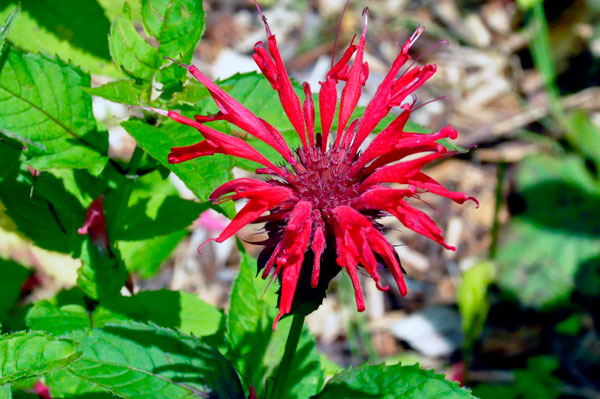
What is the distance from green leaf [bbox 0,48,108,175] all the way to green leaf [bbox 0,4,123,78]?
36 centimetres

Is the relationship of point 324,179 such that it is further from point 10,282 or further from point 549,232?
point 549,232

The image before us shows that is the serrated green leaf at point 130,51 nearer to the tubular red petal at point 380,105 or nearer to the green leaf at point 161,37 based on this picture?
the green leaf at point 161,37

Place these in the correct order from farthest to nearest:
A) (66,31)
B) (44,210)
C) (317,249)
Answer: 1. (66,31)
2. (44,210)
3. (317,249)

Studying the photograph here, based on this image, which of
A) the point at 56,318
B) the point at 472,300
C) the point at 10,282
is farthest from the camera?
the point at 472,300

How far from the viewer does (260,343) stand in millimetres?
1273

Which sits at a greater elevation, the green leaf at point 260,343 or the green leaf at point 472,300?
the green leaf at point 472,300

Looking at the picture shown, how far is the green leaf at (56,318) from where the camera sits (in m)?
1.20

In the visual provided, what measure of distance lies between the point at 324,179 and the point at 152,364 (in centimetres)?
44

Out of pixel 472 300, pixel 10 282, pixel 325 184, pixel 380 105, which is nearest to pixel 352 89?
pixel 380 105

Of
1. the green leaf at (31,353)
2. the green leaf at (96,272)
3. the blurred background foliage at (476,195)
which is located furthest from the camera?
the blurred background foliage at (476,195)

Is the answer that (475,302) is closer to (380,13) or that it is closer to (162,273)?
(162,273)

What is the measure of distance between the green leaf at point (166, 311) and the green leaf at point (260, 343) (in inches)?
4.2

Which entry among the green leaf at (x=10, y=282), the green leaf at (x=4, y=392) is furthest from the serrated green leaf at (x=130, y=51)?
the green leaf at (x=10, y=282)

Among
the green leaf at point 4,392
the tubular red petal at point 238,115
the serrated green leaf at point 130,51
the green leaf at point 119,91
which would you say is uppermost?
the serrated green leaf at point 130,51
